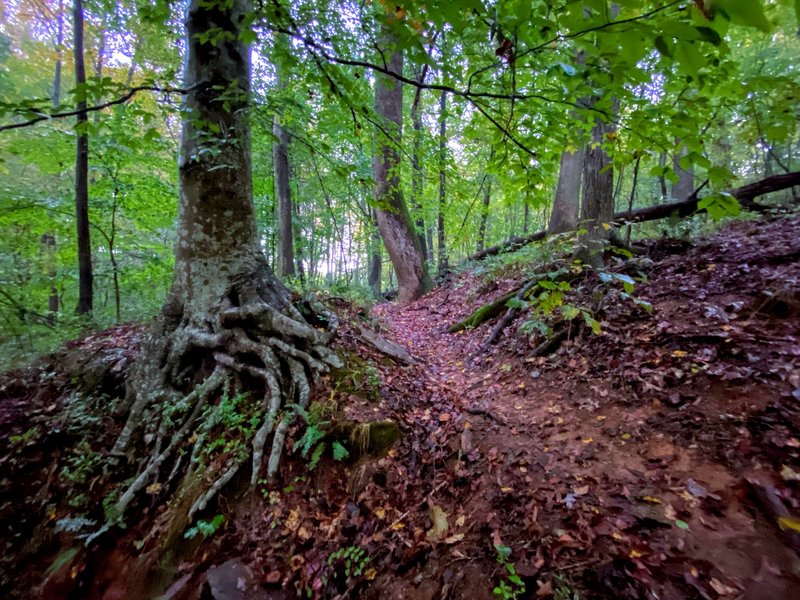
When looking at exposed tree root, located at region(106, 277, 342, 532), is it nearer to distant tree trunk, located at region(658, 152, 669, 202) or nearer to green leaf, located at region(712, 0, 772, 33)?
distant tree trunk, located at region(658, 152, 669, 202)

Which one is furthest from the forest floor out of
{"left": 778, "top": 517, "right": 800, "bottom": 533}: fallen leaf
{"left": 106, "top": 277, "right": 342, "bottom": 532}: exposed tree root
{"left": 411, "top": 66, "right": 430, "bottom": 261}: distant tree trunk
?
{"left": 411, "top": 66, "right": 430, "bottom": 261}: distant tree trunk

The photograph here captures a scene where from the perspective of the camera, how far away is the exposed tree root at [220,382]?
322cm

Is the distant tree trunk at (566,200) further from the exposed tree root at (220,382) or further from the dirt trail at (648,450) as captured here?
the exposed tree root at (220,382)

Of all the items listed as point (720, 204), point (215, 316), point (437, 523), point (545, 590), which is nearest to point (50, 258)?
point (215, 316)

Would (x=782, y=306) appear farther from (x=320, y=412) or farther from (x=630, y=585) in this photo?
(x=320, y=412)

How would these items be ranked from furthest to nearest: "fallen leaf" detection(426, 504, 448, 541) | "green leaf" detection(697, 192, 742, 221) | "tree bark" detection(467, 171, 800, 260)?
"tree bark" detection(467, 171, 800, 260) < "fallen leaf" detection(426, 504, 448, 541) < "green leaf" detection(697, 192, 742, 221)

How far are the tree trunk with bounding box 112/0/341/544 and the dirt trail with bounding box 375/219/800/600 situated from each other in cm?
192

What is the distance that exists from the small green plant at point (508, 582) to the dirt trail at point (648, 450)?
4cm

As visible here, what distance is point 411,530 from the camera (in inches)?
104

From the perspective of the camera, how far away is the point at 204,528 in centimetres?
279

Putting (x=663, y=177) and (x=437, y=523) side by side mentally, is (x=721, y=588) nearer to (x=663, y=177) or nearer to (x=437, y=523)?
(x=437, y=523)

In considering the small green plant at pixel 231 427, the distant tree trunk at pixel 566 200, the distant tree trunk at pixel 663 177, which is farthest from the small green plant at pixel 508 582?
the distant tree trunk at pixel 566 200

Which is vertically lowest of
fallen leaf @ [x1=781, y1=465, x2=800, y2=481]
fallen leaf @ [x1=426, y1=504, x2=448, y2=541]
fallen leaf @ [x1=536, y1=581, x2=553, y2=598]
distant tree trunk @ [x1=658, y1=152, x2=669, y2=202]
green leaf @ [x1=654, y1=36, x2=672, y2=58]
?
fallen leaf @ [x1=426, y1=504, x2=448, y2=541]

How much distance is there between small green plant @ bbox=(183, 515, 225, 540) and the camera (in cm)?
278
